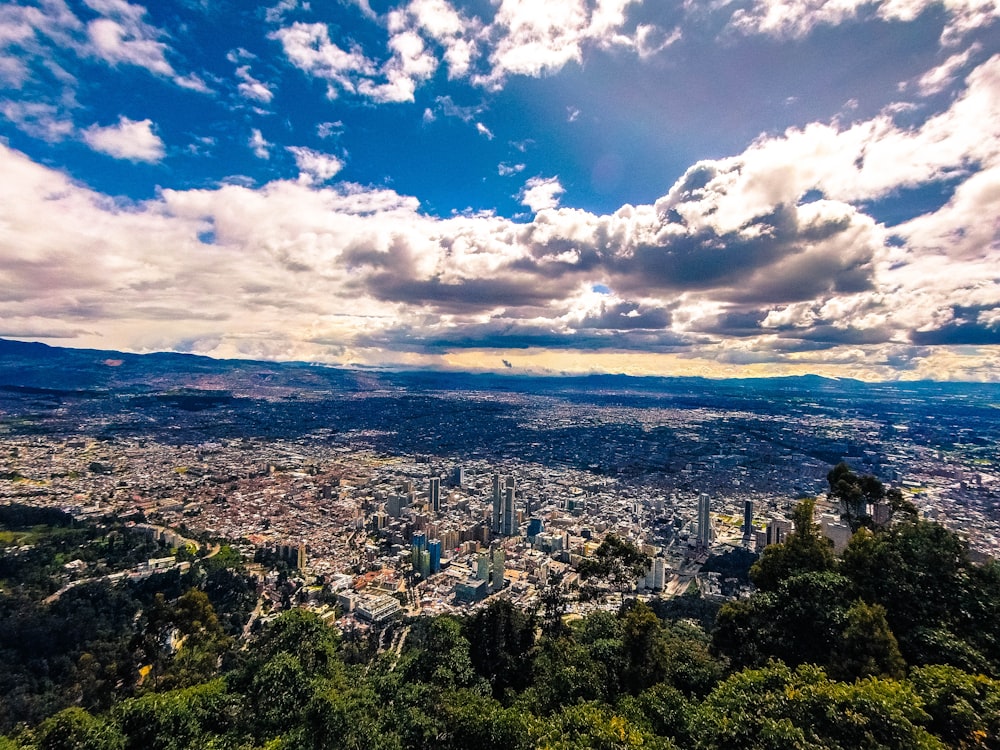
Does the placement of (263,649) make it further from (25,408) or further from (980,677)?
(25,408)

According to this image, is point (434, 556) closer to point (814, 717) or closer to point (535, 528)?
point (535, 528)

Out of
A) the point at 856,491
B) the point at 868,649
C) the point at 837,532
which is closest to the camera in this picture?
the point at 868,649

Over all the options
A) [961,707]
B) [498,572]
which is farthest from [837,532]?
[961,707]

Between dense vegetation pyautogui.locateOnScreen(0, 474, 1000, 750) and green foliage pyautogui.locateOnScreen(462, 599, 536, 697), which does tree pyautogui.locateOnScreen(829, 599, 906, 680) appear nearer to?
dense vegetation pyautogui.locateOnScreen(0, 474, 1000, 750)

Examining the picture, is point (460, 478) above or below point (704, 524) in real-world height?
below

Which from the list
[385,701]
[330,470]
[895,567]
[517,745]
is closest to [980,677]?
[895,567]

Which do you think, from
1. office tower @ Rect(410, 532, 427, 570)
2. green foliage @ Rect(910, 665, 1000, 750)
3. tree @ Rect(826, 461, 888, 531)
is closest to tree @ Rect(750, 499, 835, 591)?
tree @ Rect(826, 461, 888, 531)
